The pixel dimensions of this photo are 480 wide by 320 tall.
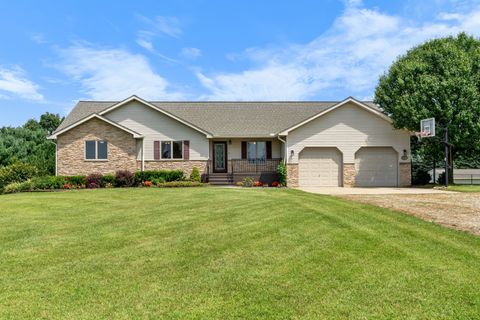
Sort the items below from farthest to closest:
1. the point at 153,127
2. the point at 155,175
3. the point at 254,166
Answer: the point at 153,127
the point at 254,166
the point at 155,175

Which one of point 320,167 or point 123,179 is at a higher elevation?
point 320,167

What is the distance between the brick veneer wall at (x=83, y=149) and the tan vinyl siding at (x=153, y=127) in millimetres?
1236

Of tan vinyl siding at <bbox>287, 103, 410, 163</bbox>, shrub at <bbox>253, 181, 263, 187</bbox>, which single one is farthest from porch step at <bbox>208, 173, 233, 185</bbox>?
tan vinyl siding at <bbox>287, 103, 410, 163</bbox>

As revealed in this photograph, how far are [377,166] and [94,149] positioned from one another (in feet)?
61.6

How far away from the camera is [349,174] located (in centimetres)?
2270

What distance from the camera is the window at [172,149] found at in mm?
24344

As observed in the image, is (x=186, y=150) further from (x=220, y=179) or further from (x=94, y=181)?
(x=94, y=181)

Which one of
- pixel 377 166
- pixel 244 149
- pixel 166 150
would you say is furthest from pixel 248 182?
pixel 377 166

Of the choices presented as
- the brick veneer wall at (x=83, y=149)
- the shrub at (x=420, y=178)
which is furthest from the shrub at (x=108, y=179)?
the shrub at (x=420, y=178)

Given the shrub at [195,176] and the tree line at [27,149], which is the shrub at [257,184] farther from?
the tree line at [27,149]

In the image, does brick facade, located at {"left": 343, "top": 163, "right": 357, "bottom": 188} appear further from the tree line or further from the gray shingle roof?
the tree line

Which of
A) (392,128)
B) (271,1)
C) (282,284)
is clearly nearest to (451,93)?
(392,128)

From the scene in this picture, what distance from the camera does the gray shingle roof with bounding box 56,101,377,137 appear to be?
2527 cm

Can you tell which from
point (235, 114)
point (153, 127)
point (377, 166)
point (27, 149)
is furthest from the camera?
point (27, 149)
